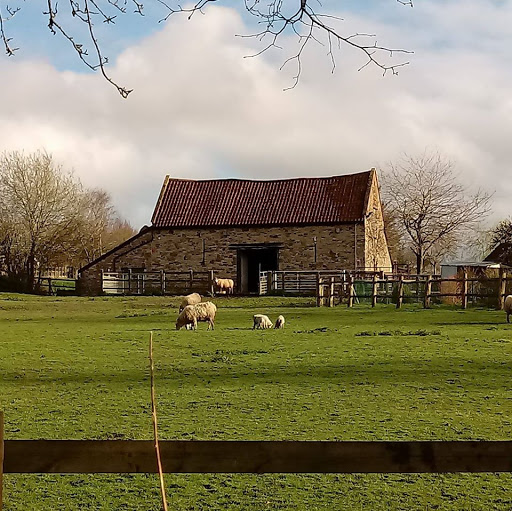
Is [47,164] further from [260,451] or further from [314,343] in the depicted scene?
[260,451]

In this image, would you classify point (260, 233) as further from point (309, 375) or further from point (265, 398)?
point (265, 398)

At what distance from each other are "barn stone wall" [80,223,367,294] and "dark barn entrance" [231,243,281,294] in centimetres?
31

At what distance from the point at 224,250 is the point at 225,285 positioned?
12.0 feet

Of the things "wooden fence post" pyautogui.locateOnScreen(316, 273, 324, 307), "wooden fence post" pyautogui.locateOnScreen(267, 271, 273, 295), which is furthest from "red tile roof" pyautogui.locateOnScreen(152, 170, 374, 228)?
"wooden fence post" pyautogui.locateOnScreen(316, 273, 324, 307)

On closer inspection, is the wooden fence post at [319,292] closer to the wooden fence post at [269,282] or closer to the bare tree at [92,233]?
the wooden fence post at [269,282]

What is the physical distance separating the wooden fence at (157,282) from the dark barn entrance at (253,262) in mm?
2100

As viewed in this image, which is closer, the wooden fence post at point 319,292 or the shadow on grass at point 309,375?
the shadow on grass at point 309,375

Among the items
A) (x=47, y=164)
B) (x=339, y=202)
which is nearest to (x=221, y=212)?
(x=339, y=202)

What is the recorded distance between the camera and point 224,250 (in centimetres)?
4456

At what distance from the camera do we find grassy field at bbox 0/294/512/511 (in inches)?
253

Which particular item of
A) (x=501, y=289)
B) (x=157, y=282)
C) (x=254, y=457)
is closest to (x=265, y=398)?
(x=254, y=457)

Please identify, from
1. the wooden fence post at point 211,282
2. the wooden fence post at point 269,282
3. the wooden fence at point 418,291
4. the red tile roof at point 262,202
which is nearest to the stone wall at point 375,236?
the red tile roof at point 262,202

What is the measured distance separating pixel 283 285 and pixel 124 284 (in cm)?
944

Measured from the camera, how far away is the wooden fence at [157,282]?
138 ft
